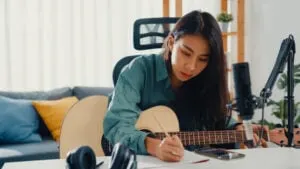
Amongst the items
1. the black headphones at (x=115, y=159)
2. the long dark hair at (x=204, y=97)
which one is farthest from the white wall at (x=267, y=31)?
the black headphones at (x=115, y=159)

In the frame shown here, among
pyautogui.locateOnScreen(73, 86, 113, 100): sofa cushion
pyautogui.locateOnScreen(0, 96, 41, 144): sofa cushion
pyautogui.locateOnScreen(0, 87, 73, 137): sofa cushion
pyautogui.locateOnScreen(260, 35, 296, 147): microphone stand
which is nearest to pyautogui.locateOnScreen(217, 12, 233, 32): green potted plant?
pyautogui.locateOnScreen(73, 86, 113, 100): sofa cushion

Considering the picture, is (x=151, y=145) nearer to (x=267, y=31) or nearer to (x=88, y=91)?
(x=88, y=91)

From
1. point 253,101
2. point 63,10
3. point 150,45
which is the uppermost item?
point 63,10

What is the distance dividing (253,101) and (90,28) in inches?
103

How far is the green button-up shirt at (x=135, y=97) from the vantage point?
1293 mm

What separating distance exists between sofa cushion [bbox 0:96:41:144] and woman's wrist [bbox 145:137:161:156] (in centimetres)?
194

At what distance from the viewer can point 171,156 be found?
1.14 meters

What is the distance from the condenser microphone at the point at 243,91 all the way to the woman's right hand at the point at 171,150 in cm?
19

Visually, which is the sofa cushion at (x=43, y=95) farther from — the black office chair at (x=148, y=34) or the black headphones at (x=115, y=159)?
the black headphones at (x=115, y=159)

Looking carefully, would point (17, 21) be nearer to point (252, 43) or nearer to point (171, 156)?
point (252, 43)

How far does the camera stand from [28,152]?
8.91 feet

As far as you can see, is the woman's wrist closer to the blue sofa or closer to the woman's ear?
the woman's ear

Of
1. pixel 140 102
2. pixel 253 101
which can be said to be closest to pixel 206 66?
pixel 140 102

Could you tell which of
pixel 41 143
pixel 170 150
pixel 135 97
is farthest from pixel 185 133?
pixel 41 143
